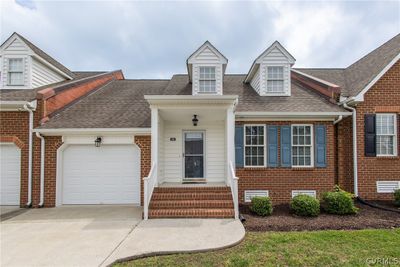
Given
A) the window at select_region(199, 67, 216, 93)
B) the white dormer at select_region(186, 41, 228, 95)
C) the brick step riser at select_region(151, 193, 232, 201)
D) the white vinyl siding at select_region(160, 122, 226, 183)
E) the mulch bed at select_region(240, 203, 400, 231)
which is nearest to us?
the mulch bed at select_region(240, 203, 400, 231)

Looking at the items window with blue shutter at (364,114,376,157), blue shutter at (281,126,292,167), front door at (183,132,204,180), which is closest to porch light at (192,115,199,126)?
front door at (183,132,204,180)

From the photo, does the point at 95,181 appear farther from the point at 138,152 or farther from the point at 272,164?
the point at 272,164

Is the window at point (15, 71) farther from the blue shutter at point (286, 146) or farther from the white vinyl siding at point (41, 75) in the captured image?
the blue shutter at point (286, 146)

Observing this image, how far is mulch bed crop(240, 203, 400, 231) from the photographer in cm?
629

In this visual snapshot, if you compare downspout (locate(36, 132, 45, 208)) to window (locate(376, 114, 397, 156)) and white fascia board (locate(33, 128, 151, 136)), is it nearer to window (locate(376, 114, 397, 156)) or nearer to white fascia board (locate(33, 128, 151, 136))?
white fascia board (locate(33, 128, 151, 136))

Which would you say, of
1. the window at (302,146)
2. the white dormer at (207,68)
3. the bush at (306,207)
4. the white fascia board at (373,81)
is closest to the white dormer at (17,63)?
the white dormer at (207,68)

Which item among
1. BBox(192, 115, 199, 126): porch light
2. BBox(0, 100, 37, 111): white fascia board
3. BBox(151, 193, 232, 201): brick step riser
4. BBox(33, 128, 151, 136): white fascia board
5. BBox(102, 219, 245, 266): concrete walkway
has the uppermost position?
BBox(0, 100, 37, 111): white fascia board

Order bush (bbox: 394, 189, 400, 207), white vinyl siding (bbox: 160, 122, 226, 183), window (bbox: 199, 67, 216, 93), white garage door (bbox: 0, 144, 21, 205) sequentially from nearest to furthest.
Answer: bush (bbox: 394, 189, 400, 207), white garage door (bbox: 0, 144, 21, 205), white vinyl siding (bbox: 160, 122, 226, 183), window (bbox: 199, 67, 216, 93)

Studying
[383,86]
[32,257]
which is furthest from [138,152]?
[383,86]

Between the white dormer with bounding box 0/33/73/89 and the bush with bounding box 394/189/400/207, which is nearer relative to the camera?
the bush with bounding box 394/189/400/207

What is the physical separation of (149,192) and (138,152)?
2.24 m

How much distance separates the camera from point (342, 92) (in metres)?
10.0

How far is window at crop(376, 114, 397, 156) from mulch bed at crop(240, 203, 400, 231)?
2.57 metres

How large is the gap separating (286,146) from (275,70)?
11.8 ft
